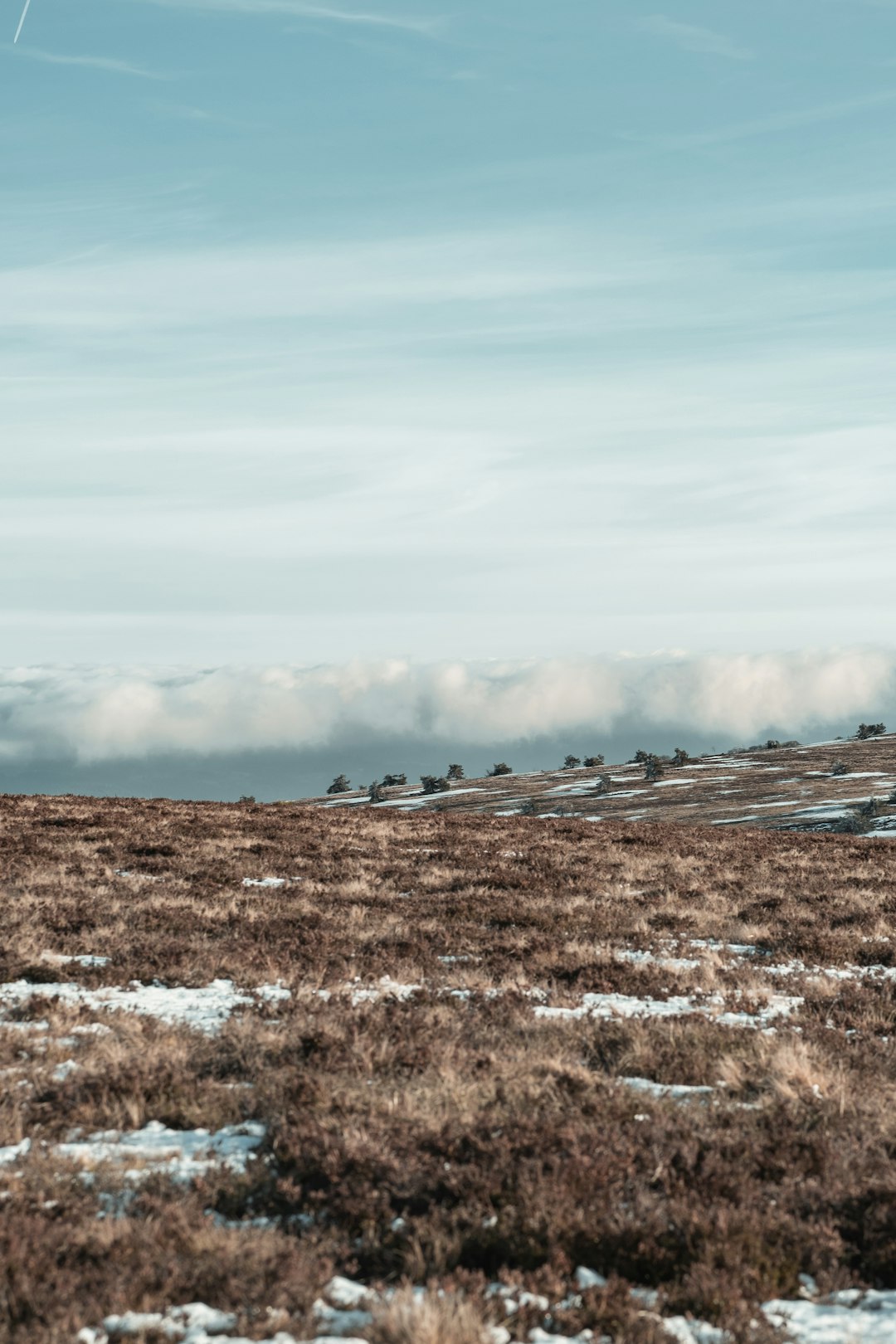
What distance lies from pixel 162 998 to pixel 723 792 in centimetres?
5899

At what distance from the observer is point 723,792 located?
6569 cm

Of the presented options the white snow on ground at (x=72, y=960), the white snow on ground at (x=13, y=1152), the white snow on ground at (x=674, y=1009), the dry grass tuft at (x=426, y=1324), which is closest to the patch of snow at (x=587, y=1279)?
the dry grass tuft at (x=426, y=1324)

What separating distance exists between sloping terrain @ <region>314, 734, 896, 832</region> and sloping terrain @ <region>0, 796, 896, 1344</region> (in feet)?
93.6

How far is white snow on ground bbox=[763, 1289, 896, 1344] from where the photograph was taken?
16.2 ft

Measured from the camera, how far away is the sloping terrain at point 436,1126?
5113mm

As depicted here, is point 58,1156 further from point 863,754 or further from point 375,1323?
point 863,754

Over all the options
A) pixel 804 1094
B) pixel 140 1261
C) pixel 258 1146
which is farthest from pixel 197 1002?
pixel 804 1094

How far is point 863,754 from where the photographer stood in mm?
83375

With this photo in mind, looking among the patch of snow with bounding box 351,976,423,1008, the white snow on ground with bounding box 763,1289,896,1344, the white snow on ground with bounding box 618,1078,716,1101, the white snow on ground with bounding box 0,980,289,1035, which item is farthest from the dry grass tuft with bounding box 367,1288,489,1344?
the patch of snow with bounding box 351,976,423,1008

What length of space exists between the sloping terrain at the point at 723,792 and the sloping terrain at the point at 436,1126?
28540mm

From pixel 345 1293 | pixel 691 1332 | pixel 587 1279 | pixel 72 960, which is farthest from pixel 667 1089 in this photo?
pixel 72 960

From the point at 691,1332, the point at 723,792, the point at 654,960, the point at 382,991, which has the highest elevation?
the point at 382,991

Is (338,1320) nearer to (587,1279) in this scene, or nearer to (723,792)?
(587,1279)

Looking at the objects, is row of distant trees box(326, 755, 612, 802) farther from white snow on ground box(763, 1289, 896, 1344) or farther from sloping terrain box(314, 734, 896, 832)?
white snow on ground box(763, 1289, 896, 1344)
